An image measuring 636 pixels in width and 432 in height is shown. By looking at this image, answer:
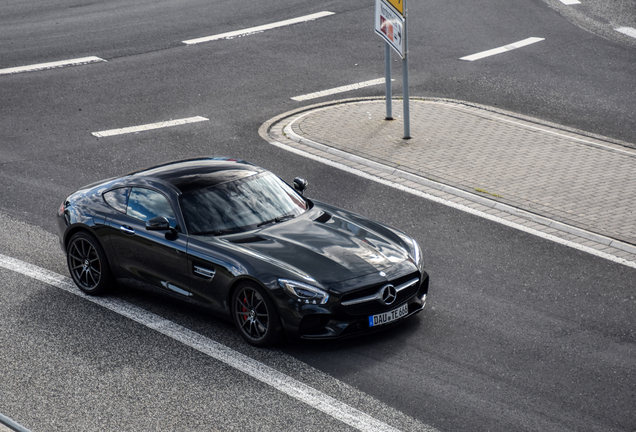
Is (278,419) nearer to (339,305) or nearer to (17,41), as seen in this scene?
(339,305)

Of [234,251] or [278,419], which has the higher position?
[234,251]

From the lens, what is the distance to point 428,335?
24.7 feet

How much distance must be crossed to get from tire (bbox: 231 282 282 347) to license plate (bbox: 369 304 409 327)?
851 mm

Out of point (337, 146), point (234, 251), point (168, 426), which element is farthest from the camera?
point (337, 146)

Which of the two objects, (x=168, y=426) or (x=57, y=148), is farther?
(x=57, y=148)

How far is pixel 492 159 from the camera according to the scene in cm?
1266

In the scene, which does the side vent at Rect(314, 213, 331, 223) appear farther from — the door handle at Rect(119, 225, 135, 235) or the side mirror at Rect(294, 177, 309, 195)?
the door handle at Rect(119, 225, 135, 235)

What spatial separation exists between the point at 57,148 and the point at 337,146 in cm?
479

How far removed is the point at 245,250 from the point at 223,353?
0.98m

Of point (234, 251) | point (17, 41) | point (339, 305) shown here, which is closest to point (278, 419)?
point (339, 305)

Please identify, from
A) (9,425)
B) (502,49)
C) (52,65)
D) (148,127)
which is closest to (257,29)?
(52,65)

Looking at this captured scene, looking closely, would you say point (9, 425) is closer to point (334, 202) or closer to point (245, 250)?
point (245, 250)

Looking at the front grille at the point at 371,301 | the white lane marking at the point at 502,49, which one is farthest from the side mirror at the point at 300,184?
the white lane marking at the point at 502,49

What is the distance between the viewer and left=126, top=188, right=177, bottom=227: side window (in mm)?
8008
